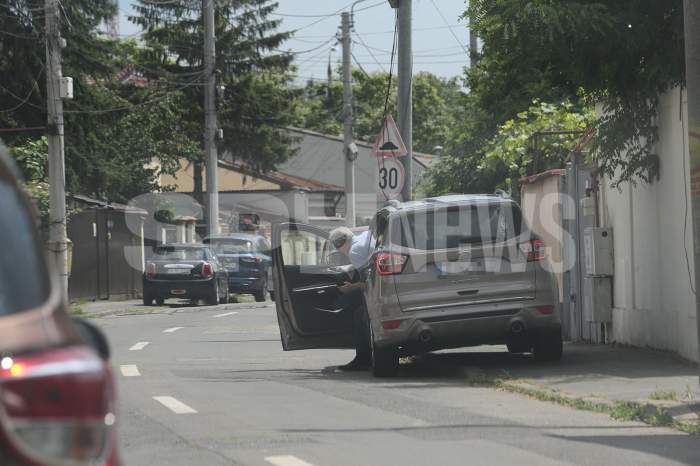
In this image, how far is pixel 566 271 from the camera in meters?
16.4

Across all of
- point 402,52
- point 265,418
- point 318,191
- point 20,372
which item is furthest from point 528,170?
point 318,191

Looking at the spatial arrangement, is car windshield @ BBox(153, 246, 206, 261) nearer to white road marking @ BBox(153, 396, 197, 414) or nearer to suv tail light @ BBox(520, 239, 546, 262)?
suv tail light @ BBox(520, 239, 546, 262)

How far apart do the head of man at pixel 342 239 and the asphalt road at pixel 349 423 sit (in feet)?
4.33

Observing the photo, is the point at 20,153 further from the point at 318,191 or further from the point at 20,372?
the point at 318,191

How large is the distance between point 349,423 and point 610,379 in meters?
3.22

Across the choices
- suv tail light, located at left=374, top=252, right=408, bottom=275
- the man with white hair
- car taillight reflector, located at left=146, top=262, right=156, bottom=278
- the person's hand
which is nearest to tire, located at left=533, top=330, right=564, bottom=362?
suv tail light, located at left=374, top=252, right=408, bottom=275

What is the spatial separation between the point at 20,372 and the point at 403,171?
553 inches

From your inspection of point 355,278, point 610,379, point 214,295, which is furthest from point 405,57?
point 214,295

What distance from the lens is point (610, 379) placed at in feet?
36.2

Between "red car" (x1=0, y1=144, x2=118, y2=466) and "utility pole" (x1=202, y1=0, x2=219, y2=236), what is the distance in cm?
3736

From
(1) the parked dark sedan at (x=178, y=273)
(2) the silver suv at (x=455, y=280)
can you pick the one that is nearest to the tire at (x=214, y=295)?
(1) the parked dark sedan at (x=178, y=273)

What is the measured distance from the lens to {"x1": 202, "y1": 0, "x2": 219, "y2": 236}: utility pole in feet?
133

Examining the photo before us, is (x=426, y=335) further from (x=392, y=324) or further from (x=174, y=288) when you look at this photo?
(x=174, y=288)

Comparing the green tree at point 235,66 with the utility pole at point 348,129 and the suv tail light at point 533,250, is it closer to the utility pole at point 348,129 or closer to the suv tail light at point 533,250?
the utility pole at point 348,129
